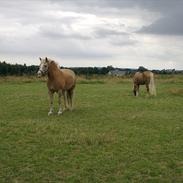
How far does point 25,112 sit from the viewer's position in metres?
15.3

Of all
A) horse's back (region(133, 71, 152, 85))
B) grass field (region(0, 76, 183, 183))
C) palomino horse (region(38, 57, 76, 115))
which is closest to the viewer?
grass field (region(0, 76, 183, 183))

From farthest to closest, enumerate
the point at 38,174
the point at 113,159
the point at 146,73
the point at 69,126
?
the point at 146,73 < the point at 69,126 < the point at 113,159 < the point at 38,174

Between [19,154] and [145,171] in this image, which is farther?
[19,154]

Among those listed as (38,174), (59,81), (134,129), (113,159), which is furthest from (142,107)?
(38,174)

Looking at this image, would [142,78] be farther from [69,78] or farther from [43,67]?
[43,67]

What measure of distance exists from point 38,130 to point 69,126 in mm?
1247

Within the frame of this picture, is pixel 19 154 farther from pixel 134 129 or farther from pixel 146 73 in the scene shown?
pixel 146 73

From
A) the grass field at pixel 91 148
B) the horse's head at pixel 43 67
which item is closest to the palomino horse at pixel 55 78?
the horse's head at pixel 43 67

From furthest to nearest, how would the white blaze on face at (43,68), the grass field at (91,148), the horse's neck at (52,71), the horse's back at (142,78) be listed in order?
1. the horse's back at (142,78)
2. the horse's neck at (52,71)
3. the white blaze on face at (43,68)
4. the grass field at (91,148)

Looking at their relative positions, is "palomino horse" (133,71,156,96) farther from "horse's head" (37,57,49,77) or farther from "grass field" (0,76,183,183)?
"horse's head" (37,57,49,77)

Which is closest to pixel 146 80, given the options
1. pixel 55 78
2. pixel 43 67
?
pixel 55 78

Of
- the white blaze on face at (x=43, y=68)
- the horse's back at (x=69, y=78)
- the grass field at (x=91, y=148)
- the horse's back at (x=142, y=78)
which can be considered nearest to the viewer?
the grass field at (x=91, y=148)

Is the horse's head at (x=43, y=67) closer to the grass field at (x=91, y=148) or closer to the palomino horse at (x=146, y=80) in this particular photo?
the grass field at (x=91, y=148)

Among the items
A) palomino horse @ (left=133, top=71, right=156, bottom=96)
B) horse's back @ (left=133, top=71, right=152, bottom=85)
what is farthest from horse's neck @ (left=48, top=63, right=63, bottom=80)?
horse's back @ (left=133, top=71, right=152, bottom=85)
